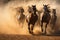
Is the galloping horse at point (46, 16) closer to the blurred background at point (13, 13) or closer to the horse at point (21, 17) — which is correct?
the blurred background at point (13, 13)

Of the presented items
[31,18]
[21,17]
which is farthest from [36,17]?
[21,17]

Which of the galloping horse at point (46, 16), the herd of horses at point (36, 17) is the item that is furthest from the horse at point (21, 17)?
the galloping horse at point (46, 16)

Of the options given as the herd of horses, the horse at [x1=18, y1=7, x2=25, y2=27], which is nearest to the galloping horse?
the herd of horses

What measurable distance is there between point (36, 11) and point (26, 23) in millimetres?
238

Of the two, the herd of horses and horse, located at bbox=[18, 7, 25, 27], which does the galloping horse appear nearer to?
the herd of horses

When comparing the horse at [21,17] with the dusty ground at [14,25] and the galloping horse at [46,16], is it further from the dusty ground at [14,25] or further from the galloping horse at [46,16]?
the galloping horse at [46,16]

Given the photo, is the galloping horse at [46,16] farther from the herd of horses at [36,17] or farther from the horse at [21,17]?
the horse at [21,17]

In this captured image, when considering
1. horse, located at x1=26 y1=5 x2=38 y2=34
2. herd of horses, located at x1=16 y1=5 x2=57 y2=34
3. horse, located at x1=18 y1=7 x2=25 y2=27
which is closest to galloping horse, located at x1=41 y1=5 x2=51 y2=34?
herd of horses, located at x1=16 y1=5 x2=57 y2=34

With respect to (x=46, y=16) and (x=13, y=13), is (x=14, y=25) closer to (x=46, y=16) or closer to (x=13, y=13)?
(x=13, y=13)

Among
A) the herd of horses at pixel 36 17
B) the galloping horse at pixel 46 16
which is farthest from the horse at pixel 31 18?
the galloping horse at pixel 46 16

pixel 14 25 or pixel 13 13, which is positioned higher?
pixel 13 13

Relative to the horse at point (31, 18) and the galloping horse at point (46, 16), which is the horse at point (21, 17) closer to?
the horse at point (31, 18)

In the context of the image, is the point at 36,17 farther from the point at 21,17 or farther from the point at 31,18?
the point at 21,17

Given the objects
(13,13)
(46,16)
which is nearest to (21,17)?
(13,13)
